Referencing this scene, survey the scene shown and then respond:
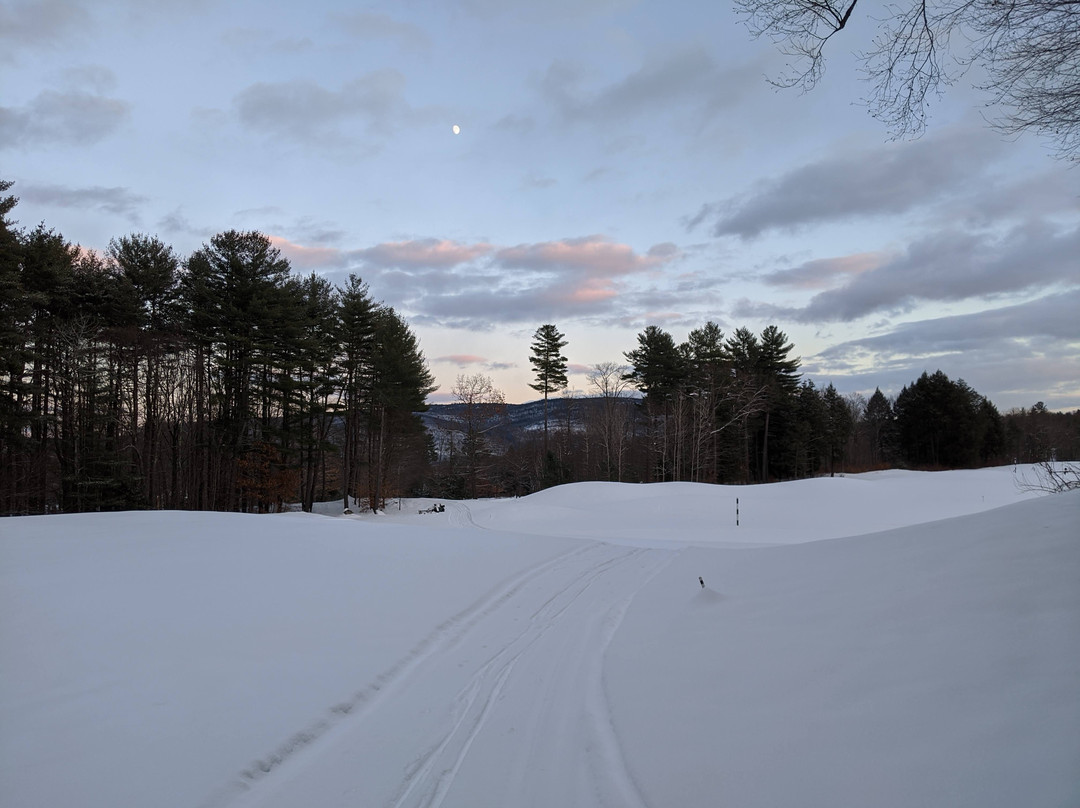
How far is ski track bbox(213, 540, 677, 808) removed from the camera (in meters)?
3.01

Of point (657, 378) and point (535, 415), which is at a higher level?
point (657, 378)

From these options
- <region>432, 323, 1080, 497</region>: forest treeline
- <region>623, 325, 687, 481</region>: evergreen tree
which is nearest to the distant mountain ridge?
<region>432, 323, 1080, 497</region>: forest treeline

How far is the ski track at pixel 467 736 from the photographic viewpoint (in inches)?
118

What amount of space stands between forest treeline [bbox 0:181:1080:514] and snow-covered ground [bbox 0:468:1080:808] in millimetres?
14072

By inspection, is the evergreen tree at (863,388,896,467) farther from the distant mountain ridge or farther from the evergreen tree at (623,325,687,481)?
the distant mountain ridge

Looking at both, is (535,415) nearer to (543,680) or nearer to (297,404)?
(297,404)

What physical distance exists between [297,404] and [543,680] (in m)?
28.7

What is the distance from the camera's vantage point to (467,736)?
3.71 metres

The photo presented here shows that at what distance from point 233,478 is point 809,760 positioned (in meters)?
29.0

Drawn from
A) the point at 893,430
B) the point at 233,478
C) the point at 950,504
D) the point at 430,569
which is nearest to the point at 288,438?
the point at 233,478

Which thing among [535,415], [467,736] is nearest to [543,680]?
[467,736]

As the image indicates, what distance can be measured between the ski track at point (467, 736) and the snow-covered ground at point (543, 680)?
20 mm

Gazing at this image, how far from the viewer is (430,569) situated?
29.2 ft

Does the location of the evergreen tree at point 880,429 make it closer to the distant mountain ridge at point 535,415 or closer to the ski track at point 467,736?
the distant mountain ridge at point 535,415
